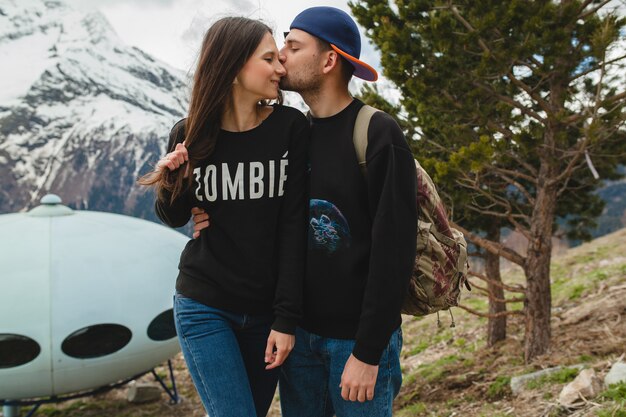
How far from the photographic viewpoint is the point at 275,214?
1967mm

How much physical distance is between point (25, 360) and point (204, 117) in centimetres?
513

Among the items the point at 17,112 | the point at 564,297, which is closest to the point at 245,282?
the point at 564,297

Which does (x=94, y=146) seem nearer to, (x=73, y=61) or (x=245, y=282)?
(x=73, y=61)

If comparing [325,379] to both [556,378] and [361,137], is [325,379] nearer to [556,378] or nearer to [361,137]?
[361,137]

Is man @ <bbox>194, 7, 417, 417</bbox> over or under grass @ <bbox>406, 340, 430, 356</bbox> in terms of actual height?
over

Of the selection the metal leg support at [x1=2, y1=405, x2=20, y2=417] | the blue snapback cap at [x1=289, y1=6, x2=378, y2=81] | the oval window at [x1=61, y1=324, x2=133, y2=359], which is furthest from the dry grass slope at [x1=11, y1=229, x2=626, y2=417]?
the blue snapback cap at [x1=289, y1=6, x2=378, y2=81]

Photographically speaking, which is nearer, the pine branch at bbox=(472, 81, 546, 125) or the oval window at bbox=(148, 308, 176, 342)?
the pine branch at bbox=(472, 81, 546, 125)

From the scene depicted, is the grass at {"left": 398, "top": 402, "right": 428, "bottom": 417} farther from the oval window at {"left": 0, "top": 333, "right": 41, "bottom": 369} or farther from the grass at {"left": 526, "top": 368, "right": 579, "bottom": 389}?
the oval window at {"left": 0, "top": 333, "right": 41, "bottom": 369}

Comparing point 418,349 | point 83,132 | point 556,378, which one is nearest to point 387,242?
point 556,378

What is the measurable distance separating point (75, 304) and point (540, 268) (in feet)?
17.0

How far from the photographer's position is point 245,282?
1920 millimetres

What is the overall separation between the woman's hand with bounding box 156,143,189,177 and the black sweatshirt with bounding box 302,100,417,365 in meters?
0.47

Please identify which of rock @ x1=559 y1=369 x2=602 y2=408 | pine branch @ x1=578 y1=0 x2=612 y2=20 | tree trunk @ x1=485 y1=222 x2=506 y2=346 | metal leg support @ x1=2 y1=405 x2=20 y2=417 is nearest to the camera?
rock @ x1=559 y1=369 x2=602 y2=408

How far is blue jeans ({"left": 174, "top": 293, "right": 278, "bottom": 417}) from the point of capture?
187cm
